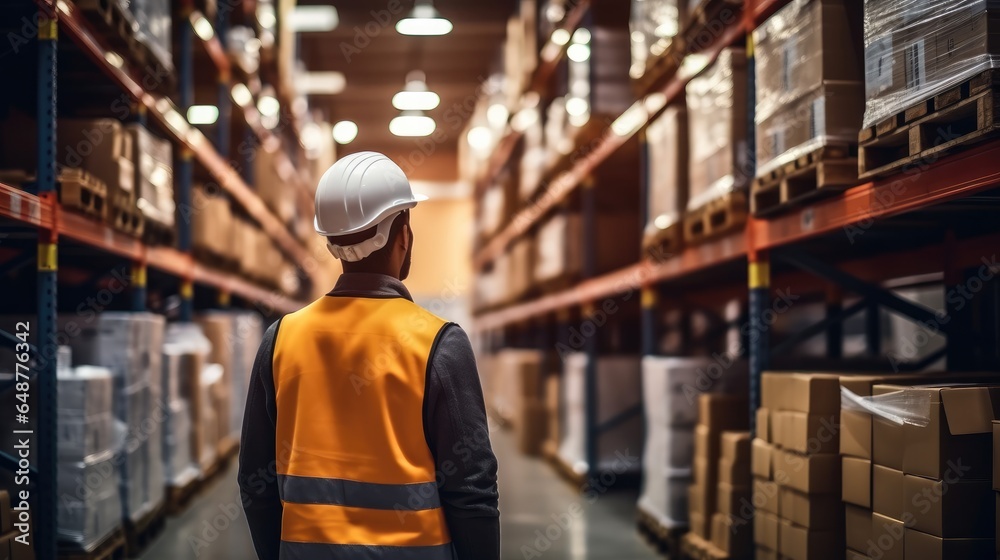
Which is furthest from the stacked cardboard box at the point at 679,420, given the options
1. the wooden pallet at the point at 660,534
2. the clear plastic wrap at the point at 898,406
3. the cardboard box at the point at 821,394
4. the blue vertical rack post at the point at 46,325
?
the blue vertical rack post at the point at 46,325

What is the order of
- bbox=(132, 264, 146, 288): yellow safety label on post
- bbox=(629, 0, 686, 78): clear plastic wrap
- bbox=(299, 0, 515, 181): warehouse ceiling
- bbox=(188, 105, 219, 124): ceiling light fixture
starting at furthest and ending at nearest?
bbox=(299, 0, 515, 181): warehouse ceiling, bbox=(188, 105, 219, 124): ceiling light fixture, bbox=(132, 264, 146, 288): yellow safety label on post, bbox=(629, 0, 686, 78): clear plastic wrap

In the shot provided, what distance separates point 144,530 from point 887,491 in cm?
445

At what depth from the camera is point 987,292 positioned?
5098 mm

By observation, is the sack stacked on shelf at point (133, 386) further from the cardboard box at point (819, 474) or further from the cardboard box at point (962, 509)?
the cardboard box at point (962, 509)

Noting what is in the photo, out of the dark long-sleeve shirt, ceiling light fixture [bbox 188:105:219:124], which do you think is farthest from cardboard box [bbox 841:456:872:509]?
ceiling light fixture [bbox 188:105:219:124]

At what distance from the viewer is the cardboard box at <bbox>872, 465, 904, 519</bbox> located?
310cm

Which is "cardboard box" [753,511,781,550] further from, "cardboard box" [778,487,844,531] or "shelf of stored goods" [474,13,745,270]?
"shelf of stored goods" [474,13,745,270]

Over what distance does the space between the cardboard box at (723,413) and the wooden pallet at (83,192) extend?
3512 millimetres

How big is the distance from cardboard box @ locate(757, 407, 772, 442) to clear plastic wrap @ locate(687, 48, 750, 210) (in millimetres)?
1145

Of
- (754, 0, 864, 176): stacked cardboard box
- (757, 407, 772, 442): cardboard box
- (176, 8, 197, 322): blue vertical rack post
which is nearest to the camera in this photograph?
(754, 0, 864, 176): stacked cardboard box

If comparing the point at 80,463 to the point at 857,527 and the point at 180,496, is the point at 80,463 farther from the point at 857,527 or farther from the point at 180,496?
the point at 857,527

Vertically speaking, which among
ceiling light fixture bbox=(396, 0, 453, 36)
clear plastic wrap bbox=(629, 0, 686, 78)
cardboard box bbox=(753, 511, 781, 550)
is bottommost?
cardboard box bbox=(753, 511, 781, 550)

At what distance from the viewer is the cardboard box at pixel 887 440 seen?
3.12m

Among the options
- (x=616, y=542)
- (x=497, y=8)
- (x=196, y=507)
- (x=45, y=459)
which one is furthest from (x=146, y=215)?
(x=497, y=8)
